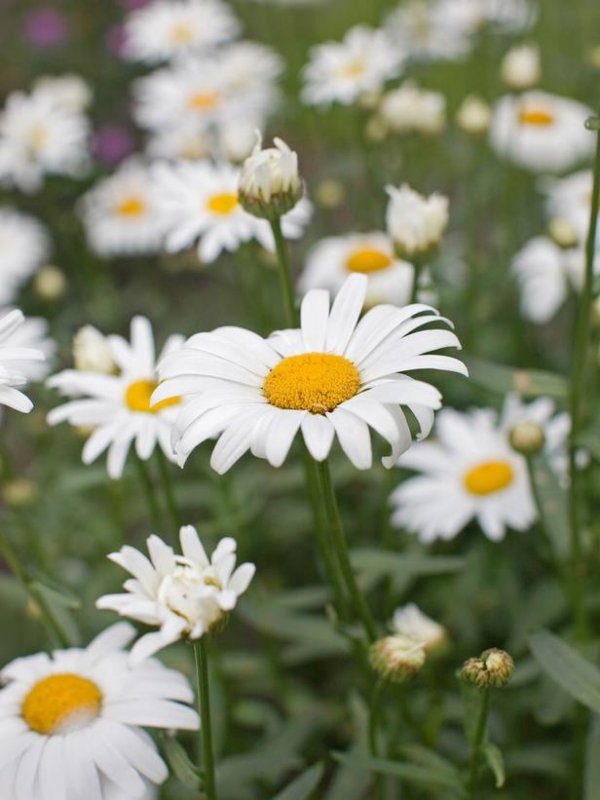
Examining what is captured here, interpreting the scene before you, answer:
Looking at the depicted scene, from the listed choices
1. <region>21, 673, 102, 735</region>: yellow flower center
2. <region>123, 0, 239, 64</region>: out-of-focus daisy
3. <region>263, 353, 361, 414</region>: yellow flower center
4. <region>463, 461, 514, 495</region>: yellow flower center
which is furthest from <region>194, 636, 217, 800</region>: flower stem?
<region>123, 0, 239, 64</region>: out-of-focus daisy

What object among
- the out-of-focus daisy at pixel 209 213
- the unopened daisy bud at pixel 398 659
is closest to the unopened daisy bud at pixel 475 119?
the out-of-focus daisy at pixel 209 213

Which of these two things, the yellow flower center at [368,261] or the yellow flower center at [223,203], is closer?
the yellow flower center at [223,203]

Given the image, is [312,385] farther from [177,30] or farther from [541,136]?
[177,30]

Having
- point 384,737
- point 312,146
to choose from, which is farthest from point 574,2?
point 384,737

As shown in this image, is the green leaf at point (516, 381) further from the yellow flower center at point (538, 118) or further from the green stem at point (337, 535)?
the yellow flower center at point (538, 118)

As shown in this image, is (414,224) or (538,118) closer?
(414,224)

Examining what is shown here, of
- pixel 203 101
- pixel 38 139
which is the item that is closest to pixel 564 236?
pixel 203 101

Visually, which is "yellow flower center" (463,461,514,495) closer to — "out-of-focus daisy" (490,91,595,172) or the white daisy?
the white daisy
